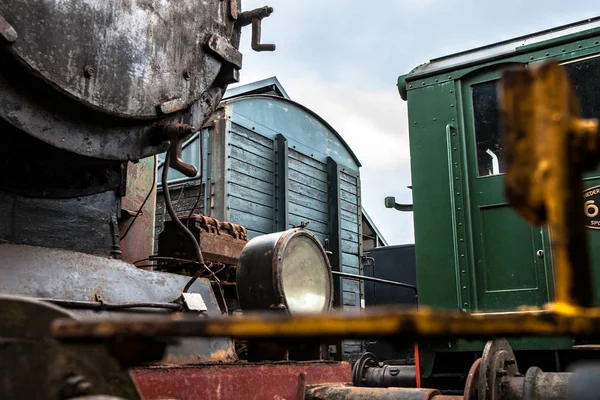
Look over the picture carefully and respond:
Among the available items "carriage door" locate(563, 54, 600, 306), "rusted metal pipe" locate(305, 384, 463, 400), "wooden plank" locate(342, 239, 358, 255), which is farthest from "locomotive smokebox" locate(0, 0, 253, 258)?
"wooden plank" locate(342, 239, 358, 255)

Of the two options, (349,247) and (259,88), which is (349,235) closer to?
(349,247)

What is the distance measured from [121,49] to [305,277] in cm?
92

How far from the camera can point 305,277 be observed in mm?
1854

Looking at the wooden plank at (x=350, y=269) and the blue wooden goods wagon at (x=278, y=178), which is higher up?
the blue wooden goods wagon at (x=278, y=178)

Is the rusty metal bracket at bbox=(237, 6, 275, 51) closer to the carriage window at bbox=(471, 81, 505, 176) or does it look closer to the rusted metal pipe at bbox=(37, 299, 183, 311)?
the rusted metal pipe at bbox=(37, 299, 183, 311)

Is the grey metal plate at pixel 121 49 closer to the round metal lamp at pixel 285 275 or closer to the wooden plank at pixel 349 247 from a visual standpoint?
the round metal lamp at pixel 285 275

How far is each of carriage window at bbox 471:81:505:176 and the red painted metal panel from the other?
188 centimetres

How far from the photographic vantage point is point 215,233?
9.27 feet

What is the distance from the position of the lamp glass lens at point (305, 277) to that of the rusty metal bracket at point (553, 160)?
1206 mm

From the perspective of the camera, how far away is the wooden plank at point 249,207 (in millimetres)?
6742

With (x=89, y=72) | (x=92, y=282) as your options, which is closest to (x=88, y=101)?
(x=89, y=72)

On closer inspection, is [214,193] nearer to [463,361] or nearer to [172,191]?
[172,191]

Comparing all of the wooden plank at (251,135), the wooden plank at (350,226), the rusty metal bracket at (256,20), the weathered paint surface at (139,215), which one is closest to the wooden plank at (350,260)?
the wooden plank at (350,226)

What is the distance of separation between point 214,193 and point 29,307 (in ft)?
19.4
